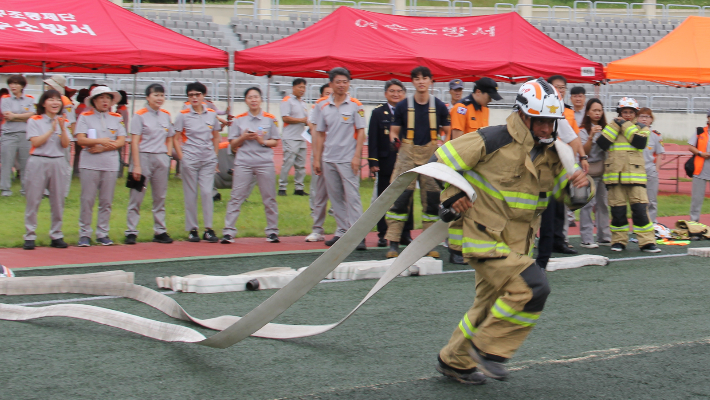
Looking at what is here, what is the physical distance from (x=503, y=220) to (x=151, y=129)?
20.9 feet

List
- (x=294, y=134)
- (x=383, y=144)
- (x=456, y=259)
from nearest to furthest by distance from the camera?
(x=456, y=259)
(x=383, y=144)
(x=294, y=134)

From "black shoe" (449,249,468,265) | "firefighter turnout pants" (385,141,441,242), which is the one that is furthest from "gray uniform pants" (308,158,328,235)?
"black shoe" (449,249,468,265)

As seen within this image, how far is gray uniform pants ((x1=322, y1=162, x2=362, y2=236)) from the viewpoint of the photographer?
9.35 meters

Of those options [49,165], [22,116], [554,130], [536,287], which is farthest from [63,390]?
[22,116]

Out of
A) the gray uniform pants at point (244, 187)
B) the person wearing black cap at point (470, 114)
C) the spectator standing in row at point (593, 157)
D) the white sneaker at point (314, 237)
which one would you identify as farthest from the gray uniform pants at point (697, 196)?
the gray uniform pants at point (244, 187)

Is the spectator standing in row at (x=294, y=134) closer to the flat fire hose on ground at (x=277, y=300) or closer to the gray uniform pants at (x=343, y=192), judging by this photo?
the gray uniform pants at (x=343, y=192)

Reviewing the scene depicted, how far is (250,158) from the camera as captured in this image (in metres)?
9.61

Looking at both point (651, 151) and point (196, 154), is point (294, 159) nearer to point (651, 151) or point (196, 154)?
point (196, 154)

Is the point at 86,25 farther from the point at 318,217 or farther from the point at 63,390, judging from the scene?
the point at 63,390

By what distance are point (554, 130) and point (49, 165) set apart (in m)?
6.70

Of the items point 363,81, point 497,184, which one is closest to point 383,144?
point 497,184

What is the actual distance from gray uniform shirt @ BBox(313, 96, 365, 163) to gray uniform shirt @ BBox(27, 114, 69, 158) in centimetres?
326

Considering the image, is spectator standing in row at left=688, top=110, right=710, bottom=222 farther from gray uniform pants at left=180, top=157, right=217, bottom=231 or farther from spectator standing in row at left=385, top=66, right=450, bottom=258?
gray uniform pants at left=180, top=157, right=217, bottom=231

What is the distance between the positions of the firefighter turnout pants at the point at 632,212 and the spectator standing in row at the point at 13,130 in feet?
30.5
